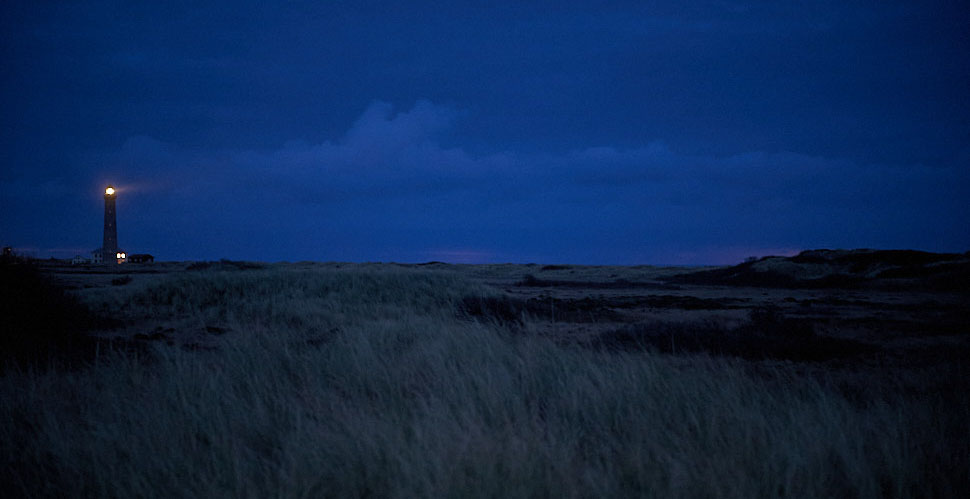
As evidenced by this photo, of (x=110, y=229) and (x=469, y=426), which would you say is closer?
(x=469, y=426)

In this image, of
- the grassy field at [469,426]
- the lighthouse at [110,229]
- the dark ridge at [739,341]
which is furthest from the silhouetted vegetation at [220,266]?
the dark ridge at [739,341]

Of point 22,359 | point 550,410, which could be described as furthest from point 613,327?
point 22,359

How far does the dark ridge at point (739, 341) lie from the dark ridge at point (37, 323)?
22.4ft

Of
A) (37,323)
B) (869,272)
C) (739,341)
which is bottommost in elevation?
(739,341)

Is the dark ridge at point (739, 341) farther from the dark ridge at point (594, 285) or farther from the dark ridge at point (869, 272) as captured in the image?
the dark ridge at point (869, 272)

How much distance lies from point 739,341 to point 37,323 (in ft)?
32.7

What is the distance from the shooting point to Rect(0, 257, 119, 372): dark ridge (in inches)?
230

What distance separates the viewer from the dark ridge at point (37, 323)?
585cm

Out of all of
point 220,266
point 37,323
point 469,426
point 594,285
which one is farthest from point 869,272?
point 220,266

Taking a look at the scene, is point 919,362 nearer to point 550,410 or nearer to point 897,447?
point 897,447

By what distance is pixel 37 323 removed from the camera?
268 inches

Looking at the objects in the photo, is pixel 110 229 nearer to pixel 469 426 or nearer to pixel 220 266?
pixel 220 266

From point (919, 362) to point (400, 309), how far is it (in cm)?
874

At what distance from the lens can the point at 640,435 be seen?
3270 millimetres
